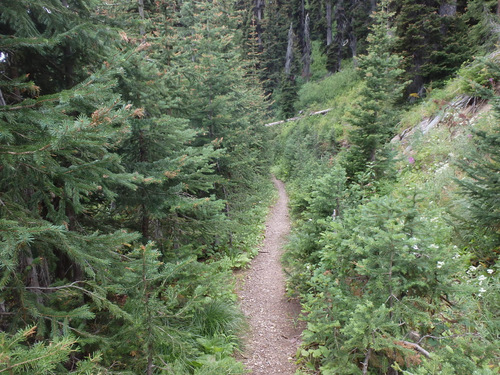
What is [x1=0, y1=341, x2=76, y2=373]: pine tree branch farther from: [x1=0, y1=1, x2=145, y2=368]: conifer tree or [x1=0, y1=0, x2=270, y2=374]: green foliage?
[x1=0, y1=1, x2=145, y2=368]: conifer tree

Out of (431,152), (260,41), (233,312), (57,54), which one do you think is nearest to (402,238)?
(233,312)

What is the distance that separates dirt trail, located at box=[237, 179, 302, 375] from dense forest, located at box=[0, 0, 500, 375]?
357mm

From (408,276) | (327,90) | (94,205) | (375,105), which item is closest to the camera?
(408,276)

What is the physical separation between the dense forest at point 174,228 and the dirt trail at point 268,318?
0.36 m

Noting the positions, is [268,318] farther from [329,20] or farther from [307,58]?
[329,20]

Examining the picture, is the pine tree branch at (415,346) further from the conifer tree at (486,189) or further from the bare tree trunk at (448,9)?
the bare tree trunk at (448,9)

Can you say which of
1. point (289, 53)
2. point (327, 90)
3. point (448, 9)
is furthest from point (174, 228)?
point (289, 53)

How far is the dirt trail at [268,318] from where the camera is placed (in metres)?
4.90

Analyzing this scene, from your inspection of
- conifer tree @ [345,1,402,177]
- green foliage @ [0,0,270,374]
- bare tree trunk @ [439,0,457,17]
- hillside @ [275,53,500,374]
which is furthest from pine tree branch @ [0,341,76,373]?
bare tree trunk @ [439,0,457,17]

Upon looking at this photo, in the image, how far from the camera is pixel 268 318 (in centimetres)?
619

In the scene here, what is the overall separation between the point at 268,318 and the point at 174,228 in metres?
3.02

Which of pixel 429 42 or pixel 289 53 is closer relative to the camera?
pixel 429 42

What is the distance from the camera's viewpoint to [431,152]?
9664 millimetres

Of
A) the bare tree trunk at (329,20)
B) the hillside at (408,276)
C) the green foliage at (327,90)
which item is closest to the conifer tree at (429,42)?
the hillside at (408,276)
